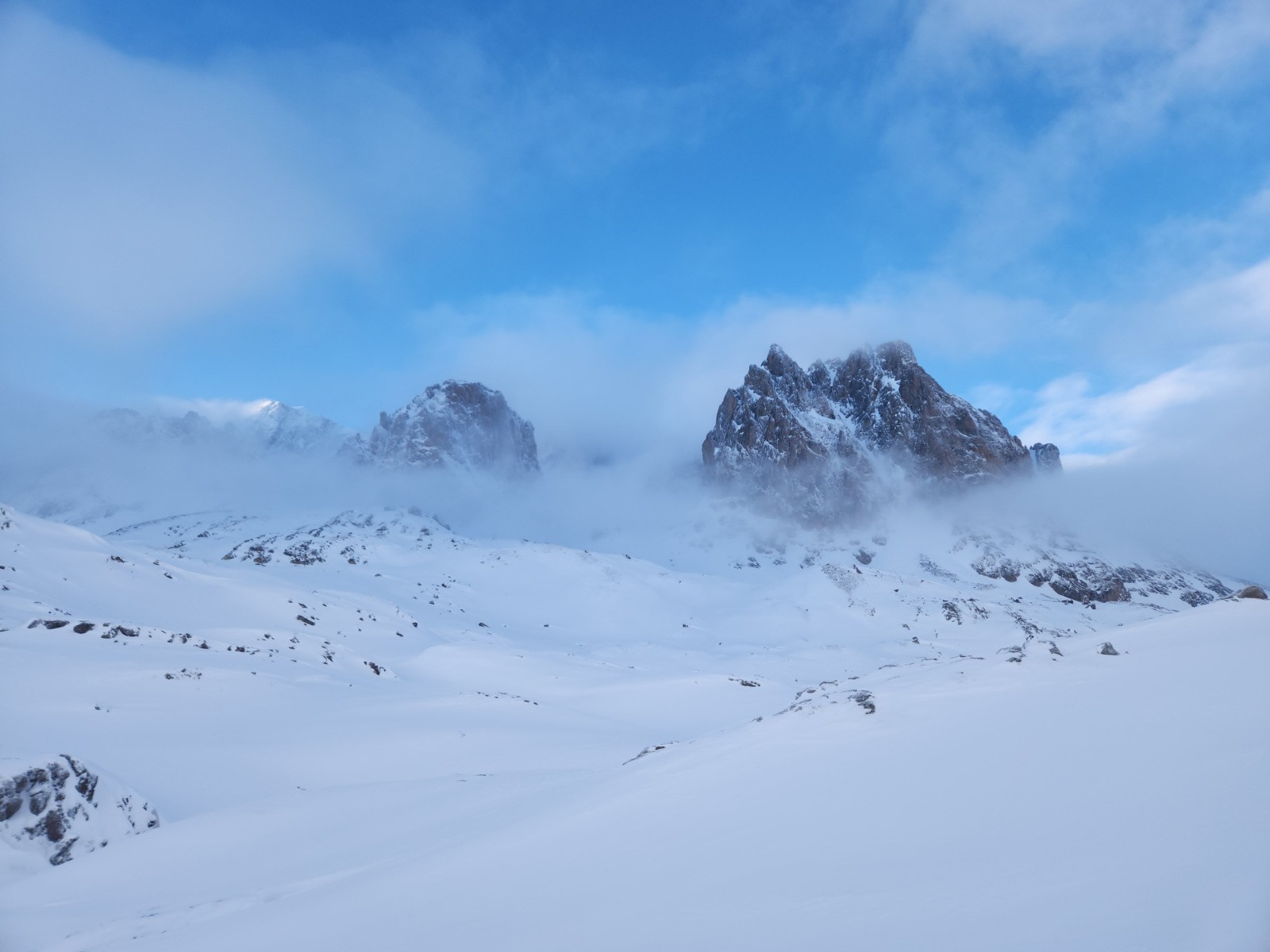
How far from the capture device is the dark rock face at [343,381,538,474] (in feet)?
552


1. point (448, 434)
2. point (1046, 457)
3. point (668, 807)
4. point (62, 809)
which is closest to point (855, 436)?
point (1046, 457)

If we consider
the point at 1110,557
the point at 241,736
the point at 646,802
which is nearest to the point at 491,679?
the point at 241,736

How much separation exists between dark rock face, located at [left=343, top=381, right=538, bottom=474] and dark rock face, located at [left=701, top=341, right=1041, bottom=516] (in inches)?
2479

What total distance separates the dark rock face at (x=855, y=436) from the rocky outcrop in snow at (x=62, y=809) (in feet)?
425

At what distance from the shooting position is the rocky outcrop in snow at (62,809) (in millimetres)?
8320

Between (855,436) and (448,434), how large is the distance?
106 m

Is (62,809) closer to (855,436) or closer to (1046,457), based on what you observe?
(855,436)

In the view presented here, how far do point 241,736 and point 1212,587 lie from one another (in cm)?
15313

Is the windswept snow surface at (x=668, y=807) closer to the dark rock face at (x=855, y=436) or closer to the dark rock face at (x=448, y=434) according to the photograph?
the dark rock face at (x=855, y=436)

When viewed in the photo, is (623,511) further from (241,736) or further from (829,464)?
(241,736)

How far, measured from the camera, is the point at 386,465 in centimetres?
16712

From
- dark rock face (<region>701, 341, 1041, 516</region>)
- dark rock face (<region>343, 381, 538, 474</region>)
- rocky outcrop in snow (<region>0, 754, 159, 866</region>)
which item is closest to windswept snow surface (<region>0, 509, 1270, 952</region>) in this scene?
rocky outcrop in snow (<region>0, 754, 159, 866</region>)

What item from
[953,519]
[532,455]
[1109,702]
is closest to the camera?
[1109,702]

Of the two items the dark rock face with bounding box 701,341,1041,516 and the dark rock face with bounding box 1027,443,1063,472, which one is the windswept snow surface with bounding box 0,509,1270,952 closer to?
the dark rock face with bounding box 701,341,1041,516
